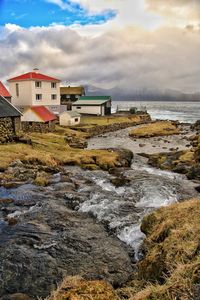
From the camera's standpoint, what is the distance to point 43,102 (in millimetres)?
72562

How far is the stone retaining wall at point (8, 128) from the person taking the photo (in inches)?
1473

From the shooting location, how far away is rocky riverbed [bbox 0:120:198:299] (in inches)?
449

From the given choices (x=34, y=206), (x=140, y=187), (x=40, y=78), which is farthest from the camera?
(x=40, y=78)

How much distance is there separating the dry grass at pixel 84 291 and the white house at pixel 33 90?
6488cm

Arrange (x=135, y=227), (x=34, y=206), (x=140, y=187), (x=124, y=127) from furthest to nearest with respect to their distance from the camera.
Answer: (x=124, y=127) → (x=140, y=187) → (x=34, y=206) → (x=135, y=227)

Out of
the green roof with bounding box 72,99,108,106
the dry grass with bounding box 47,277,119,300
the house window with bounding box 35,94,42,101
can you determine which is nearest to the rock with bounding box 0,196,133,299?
the dry grass with bounding box 47,277,119,300

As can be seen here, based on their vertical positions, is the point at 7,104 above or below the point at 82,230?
above

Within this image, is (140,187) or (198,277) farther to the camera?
(140,187)

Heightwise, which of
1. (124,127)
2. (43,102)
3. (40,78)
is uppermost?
(40,78)

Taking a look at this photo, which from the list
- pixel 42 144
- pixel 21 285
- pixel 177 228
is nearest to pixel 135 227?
pixel 177 228

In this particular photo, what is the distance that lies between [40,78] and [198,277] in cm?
6975

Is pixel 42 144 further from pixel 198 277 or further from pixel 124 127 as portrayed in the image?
pixel 124 127

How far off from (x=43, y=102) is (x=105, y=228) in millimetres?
60407

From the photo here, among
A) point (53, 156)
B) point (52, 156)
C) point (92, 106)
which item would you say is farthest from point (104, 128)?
point (52, 156)
